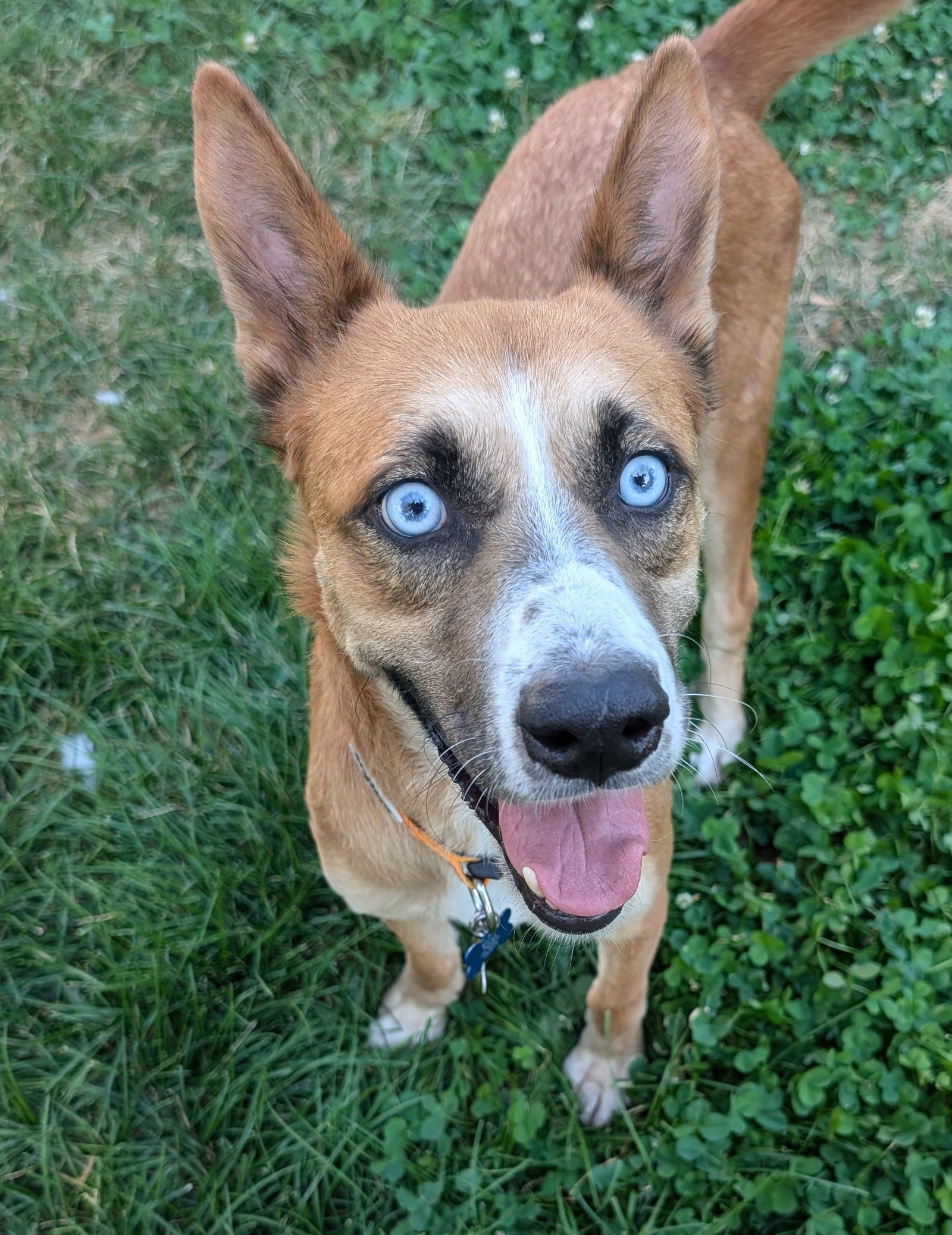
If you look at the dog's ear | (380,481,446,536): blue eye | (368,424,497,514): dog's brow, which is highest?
the dog's ear

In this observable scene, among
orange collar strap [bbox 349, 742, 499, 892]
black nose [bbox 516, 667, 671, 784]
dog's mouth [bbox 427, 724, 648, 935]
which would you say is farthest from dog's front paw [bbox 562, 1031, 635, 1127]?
black nose [bbox 516, 667, 671, 784]

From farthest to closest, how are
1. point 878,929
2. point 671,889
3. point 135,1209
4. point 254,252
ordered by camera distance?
point 671,889, point 878,929, point 135,1209, point 254,252

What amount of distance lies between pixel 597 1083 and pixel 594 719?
197 cm

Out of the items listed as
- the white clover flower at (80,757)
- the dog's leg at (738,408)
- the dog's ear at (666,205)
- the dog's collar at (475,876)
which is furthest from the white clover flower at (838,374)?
the white clover flower at (80,757)

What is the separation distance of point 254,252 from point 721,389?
1.57 m

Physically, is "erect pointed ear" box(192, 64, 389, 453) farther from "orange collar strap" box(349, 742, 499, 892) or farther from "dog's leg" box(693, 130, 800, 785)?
"dog's leg" box(693, 130, 800, 785)

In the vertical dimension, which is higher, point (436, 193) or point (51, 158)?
point (51, 158)

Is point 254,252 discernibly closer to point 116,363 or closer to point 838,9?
point 838,9

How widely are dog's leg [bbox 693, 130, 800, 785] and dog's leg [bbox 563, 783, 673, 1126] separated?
1.69 feet

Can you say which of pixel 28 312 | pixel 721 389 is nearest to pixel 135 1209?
pixel 721 389

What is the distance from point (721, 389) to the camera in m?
3.14

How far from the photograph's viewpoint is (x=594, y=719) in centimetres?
171

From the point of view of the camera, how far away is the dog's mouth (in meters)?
2.16

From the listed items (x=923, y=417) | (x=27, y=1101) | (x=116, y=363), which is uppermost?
(x=116, y=363)
